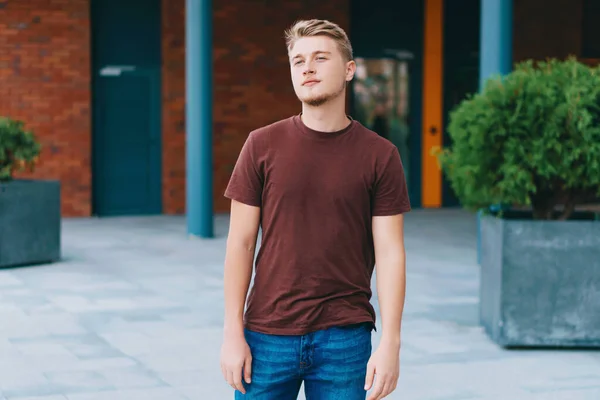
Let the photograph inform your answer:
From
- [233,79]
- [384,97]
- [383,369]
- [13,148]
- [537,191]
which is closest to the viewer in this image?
[383,369]

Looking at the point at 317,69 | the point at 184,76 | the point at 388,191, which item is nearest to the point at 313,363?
the point at 388,191

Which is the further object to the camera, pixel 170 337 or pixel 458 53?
pixel 458 53

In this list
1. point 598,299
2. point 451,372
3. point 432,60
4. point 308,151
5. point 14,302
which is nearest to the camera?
point 308,151

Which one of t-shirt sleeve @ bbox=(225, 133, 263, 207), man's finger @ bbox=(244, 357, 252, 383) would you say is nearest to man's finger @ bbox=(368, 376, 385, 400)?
man's finger @ bbox=(244, 357, 252, 383)

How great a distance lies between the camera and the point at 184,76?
53.5 ft

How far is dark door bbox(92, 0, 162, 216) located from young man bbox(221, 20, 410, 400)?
44.1 feet

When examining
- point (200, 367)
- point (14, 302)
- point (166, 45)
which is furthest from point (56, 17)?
point (200, 367)

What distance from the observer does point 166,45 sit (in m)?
16.1

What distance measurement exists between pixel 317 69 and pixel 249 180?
0.35 meters

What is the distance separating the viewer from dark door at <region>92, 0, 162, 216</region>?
15984mm

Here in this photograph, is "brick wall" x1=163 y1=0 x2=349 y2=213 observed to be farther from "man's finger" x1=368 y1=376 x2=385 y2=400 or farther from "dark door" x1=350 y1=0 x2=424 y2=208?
"man's finger" x1=368 y1=376 x2=385 y2=400

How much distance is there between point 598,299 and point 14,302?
4.56 m

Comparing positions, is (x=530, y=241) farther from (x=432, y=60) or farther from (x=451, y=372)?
(x=432, y=60)

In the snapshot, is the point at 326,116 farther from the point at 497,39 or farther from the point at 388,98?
the point at 388,98
